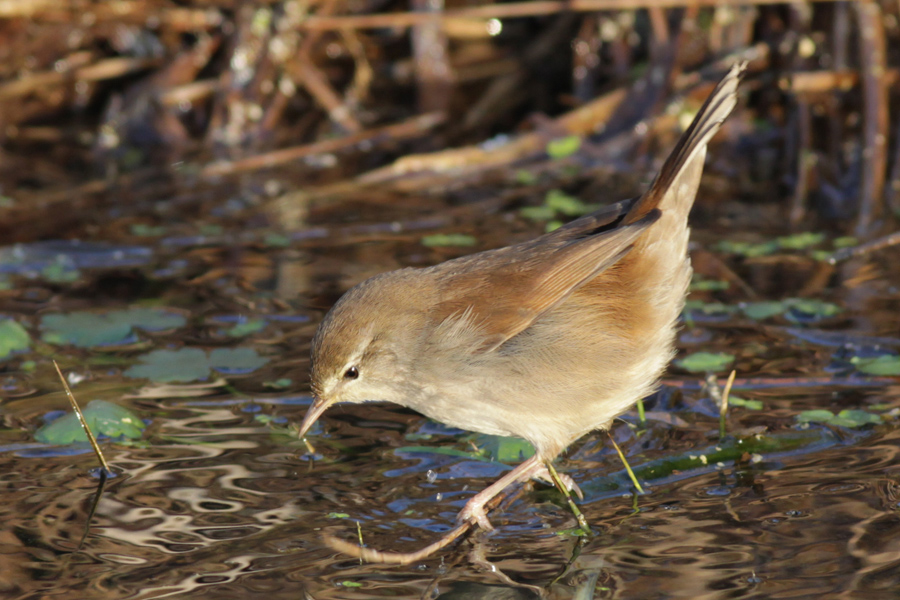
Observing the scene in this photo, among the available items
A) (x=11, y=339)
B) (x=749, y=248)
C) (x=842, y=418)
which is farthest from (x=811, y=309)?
(x=11, y=339)

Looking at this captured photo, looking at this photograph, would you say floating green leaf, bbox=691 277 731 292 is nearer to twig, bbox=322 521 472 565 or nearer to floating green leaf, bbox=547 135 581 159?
floating green leaf, bbox=547 135 581 159

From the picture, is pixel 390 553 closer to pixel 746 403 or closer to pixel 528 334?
pixel 528 334

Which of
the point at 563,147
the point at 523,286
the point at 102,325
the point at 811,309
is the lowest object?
the point at 811,309

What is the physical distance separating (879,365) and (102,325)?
12.6 feet

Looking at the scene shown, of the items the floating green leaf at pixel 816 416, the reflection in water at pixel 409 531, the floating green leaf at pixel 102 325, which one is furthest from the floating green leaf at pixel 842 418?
the floating green leaf at pixel 102 325

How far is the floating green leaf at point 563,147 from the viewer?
26.0 ft

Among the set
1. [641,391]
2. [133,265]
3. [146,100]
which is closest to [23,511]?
[641,391]

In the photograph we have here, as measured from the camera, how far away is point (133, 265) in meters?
6.29

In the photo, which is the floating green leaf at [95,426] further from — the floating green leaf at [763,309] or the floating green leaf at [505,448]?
the floating green leaf at [763,309]

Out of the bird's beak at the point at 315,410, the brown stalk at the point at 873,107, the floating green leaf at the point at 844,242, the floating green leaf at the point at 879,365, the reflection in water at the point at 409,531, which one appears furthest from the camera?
the brown stalk at the point at 873,107

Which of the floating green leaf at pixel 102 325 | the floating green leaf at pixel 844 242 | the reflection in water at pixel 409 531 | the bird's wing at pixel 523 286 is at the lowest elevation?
the reflection in water at pixel 409 531

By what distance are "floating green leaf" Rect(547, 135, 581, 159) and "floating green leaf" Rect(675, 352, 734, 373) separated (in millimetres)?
3469

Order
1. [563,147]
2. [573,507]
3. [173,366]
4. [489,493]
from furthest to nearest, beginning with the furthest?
[563,147], [173,366], [489,493], [573,507]

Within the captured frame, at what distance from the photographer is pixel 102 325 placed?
5.22 m
